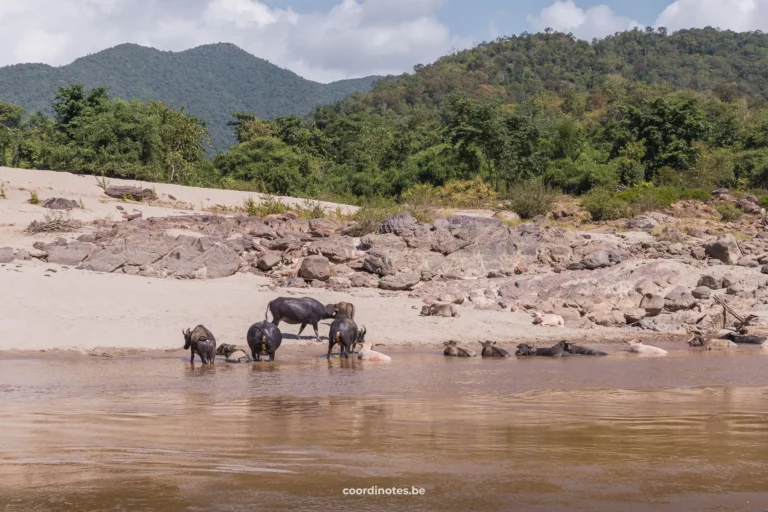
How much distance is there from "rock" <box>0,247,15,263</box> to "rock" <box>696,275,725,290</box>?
14.2m

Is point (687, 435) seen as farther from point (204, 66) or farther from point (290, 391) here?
point (204, 66)

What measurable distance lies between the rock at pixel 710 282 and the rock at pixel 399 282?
20.0ft

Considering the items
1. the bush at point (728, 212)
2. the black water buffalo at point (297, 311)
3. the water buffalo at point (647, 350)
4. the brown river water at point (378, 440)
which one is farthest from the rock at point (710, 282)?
the bush at point (728, 212)

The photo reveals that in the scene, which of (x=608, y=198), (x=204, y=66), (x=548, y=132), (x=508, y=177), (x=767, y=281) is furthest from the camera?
(x=204, y=66)

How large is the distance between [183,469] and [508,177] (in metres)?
31.2

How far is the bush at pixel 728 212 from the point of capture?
28672 millimetres

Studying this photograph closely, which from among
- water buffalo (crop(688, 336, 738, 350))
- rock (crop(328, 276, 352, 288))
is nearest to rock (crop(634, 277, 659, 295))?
water buffalo (crop(688, 336, 738, 350))

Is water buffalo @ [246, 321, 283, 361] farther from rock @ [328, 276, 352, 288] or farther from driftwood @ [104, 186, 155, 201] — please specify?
driftwood @ [104, 186, 155, 201]

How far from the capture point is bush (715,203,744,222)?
94.1ft

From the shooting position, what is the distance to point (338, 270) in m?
19.0

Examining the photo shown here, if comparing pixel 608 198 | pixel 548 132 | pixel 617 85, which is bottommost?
pixel 608 198

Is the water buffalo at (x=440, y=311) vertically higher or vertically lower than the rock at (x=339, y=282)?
lower

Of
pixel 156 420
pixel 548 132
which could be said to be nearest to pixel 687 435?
pixel 156 420

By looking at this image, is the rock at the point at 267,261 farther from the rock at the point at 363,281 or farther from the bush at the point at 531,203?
the bush at the point at 531,203
